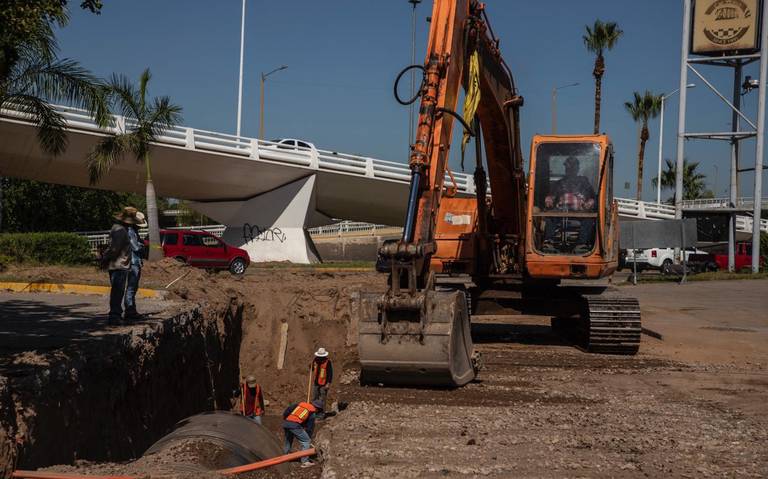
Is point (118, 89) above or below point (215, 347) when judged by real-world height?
above

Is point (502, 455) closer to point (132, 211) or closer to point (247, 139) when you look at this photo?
point (132, 211)

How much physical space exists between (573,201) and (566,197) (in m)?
0.13

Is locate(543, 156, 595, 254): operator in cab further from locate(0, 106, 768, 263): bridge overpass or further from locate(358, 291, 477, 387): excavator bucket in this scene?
locate(0, 106, 768, 263): bridge overpass

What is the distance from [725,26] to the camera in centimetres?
3656

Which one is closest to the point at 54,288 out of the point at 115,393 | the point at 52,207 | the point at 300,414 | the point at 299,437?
the point at 115,393

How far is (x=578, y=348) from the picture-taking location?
13.7 meters

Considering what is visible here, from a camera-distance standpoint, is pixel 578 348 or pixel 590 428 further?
pixel 578 348

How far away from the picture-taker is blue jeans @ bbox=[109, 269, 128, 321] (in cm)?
1170

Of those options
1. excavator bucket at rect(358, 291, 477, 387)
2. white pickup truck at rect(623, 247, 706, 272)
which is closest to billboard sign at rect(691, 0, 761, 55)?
white pickup truck at rect(623, 247, 706, 272)

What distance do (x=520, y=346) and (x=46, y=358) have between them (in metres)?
8.11

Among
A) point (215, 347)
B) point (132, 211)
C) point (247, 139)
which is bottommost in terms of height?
point (215, 347)

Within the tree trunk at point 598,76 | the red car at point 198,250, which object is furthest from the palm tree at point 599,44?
the red car at point 198,250

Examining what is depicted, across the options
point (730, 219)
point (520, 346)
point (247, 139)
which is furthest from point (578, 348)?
point (730, 219)

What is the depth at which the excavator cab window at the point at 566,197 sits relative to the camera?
12.4 metres
